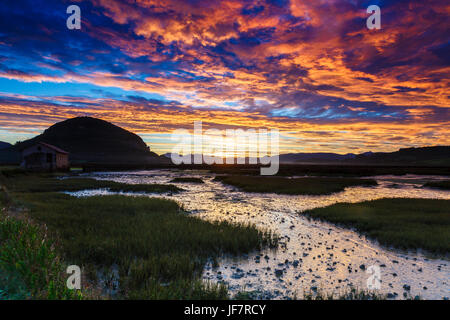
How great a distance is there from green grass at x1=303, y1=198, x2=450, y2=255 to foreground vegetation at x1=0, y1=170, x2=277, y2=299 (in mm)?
7057

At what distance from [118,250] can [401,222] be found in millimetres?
18165

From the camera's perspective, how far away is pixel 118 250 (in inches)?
417

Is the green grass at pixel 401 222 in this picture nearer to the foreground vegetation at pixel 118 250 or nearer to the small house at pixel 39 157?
the foreground vegetation at pixel 118 250

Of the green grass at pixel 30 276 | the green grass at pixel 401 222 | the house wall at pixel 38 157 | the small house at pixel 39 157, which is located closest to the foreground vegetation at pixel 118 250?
the green grass at pixel 30 276

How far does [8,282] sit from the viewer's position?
6227 mm

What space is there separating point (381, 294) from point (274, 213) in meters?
13.4

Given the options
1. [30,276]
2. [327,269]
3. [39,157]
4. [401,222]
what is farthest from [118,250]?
[39,157]

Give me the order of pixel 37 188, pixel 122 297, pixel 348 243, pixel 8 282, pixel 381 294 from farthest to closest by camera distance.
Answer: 1. pixel 37 188
2. pixel 348 243
3. pixel 381 294
4. pixel 122 297
5. pixel 8 282

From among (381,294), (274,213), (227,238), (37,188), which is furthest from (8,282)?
(37,188)

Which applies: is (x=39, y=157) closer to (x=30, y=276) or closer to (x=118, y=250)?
(x=118, y=250)

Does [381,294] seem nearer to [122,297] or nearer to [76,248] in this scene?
[122,297]

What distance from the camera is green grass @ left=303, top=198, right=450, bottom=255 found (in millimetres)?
12547

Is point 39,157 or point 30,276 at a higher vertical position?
point 39,157

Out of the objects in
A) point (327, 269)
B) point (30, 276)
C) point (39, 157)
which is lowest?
point (327, 269)
